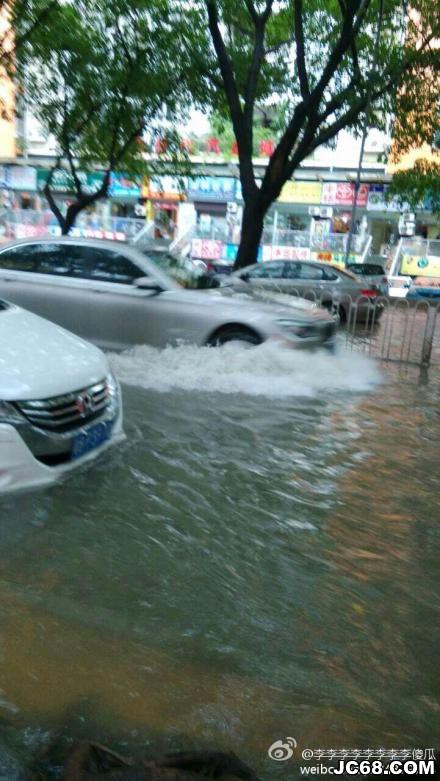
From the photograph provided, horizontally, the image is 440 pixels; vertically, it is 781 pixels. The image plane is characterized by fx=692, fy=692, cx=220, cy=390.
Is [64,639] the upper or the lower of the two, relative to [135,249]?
lower

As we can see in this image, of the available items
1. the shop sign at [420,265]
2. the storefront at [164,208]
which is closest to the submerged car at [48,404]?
the shop sign at [420,265]

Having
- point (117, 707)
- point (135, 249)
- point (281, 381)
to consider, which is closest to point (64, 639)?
point (117, 707)

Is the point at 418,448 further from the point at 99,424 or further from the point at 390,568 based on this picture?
the point at 99,424

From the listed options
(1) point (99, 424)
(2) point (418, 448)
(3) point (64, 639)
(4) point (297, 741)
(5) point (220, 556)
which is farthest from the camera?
(2) point (418, 448)

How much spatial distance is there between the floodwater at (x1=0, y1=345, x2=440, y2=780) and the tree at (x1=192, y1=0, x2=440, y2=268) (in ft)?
28.5

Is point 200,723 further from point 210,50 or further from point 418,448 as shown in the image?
point 210,50

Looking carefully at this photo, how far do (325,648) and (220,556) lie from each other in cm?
86

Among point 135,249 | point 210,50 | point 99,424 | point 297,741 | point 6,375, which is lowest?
point 297,741

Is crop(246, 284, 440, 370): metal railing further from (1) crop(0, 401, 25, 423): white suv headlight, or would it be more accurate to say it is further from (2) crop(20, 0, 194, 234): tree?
(2) crop(20, 0, 194, 234): tree

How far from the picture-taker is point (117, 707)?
247cm

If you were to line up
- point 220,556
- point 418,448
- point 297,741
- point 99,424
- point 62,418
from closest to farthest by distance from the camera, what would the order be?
1. point 297,741
2. point 220,556
3. point 62,418
4. point 99,424
5. point 418,448

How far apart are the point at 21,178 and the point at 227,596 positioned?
114 feet

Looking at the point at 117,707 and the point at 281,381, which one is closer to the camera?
the point at 117,707

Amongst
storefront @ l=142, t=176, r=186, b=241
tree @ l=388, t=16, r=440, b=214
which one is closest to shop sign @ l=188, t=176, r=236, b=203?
storefront @ l=142, t=176, r=186, b=241
